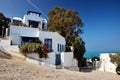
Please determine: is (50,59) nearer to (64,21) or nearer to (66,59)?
(66,59)

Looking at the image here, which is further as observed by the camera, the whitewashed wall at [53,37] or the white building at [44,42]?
the whitewashed wall at [53,37]

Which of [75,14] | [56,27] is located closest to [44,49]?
[56,27]

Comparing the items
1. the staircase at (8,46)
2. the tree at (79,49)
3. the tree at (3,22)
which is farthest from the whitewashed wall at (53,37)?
the tree at (3,22)

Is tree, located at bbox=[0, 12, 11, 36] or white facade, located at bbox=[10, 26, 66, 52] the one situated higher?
tree, located at bbox=[0, 12, 11, 36]

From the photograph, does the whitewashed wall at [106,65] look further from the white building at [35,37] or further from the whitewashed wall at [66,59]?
the white building at [35,37]

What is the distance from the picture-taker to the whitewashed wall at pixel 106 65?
28328mm

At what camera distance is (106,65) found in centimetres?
2986

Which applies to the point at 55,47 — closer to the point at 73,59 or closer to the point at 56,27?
the point at 73,59

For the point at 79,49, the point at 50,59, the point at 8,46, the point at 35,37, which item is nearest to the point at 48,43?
the point at 35,37

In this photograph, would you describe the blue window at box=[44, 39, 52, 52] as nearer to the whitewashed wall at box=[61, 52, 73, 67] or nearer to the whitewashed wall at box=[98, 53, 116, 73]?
the whitewashed wall at box=[61, 52, 73, 67]

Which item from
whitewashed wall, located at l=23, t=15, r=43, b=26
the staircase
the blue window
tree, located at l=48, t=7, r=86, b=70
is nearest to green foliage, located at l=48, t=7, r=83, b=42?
tree, located at l=48, t=7, r=86, b=70

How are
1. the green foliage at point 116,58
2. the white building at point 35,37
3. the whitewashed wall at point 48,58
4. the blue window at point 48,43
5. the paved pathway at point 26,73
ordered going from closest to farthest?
1. the paved pathway at point 26,73
2. the whitewashed wall at point 48,58
3. the white building at point 35,37
4. the green foliage at point 116,58
5. the blue window at point 48,43

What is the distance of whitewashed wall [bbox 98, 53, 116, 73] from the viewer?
28.3 metres

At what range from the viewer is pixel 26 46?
76.4ft
